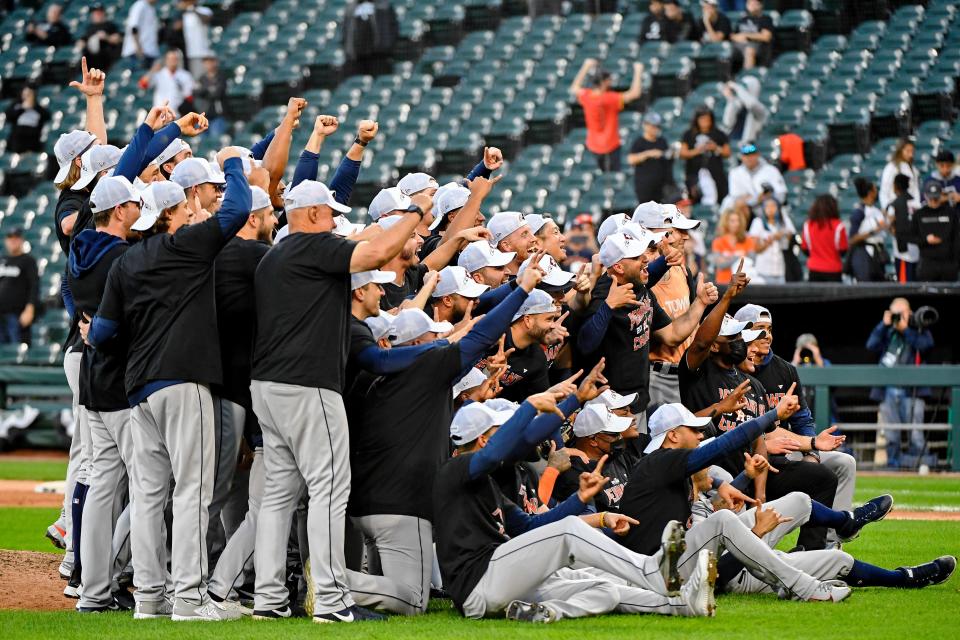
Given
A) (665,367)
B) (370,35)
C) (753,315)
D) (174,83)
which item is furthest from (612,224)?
(370,35)

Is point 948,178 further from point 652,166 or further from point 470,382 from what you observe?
point 470,382

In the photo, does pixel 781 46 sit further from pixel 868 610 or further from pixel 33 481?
pixel 868 610

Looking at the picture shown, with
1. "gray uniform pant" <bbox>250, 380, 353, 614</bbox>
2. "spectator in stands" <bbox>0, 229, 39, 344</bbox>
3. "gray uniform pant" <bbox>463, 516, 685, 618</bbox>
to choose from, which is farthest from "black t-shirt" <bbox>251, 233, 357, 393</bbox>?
"spectator in stands" <bbox>0, 229, 39, 344</bbox>

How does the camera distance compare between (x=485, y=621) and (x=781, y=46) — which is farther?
(x=781, y=46)

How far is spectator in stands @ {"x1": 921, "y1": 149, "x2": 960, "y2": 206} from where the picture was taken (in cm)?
1456

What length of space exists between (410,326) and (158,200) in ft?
4.13

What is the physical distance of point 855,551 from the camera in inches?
359

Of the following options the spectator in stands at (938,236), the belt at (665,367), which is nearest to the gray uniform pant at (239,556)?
the belt at (665,367)

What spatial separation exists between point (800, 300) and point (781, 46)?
7.03m

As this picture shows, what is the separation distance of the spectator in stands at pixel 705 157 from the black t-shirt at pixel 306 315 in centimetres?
1121

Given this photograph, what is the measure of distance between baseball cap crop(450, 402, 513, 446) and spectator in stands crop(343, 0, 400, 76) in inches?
654

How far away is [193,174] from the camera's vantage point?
6.89m

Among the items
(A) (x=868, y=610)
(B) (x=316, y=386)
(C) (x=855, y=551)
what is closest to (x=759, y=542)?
(A) (x=868, y=610)

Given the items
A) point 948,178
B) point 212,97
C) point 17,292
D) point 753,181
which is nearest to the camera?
Result: point 948,178
